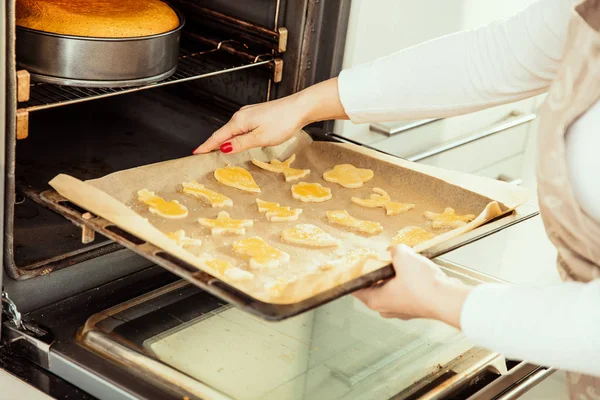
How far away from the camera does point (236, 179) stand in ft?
4.61

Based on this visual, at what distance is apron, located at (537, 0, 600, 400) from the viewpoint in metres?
1.02

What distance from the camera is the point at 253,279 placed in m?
1.13

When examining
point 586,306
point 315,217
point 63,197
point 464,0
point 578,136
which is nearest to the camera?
point 586,306

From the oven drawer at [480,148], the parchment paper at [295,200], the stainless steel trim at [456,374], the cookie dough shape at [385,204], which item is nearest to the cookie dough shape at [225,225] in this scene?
the parchment paper at [295,200]

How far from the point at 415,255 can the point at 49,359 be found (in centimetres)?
56

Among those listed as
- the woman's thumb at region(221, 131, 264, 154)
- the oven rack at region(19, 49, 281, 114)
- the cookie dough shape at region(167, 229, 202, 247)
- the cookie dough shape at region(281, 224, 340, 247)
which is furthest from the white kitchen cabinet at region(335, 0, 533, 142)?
the cookie dough shape at region(167, 229, 202, 247)

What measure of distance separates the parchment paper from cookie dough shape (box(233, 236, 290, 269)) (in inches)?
0.4

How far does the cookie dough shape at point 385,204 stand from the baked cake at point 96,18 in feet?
1.45

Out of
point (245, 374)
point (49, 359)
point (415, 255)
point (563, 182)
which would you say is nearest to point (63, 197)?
point (49, 359)

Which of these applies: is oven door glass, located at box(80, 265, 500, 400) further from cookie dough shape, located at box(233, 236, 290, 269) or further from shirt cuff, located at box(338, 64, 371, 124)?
shirt cuff, located at box(338, 64, 371, 124)

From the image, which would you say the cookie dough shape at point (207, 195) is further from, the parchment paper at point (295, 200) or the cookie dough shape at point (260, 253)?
the cookie dough shape at point (260, 253)

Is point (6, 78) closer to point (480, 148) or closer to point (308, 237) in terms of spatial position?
point (308, 237)

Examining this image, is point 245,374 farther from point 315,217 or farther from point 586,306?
point 586,306

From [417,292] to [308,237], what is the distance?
0.89 ft
